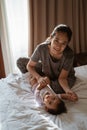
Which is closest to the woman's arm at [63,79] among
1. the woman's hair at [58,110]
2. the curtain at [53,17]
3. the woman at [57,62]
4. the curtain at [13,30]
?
the woman at [57,62]

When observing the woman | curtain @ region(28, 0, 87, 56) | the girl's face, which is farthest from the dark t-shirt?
curtain @ region(28, 0, 87, 56)

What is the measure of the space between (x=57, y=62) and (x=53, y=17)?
98cm

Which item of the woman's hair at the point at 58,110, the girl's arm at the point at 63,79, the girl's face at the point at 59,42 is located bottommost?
the woman's hair at the point at 58,110

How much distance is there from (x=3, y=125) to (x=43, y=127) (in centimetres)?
24

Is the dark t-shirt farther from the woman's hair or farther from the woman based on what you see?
the woman's hair

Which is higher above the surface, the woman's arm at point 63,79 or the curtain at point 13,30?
the curtain at point 13,30

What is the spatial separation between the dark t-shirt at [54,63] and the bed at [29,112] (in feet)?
0.52

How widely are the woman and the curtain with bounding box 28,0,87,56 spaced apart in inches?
30.0

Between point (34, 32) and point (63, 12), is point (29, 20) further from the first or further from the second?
point (63, 12)

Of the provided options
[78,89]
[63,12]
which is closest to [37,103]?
[78,89]

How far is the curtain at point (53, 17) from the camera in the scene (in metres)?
2.46

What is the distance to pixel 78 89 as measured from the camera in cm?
173

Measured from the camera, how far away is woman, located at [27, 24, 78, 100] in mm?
1627

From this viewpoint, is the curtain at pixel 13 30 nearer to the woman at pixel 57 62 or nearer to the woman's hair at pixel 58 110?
the woman at pixel 57 62
